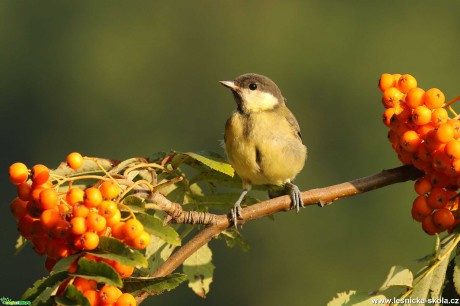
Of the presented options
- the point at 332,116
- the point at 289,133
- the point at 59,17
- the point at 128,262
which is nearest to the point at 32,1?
the point at 59,17

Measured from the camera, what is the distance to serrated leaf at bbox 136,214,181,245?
2.73 m

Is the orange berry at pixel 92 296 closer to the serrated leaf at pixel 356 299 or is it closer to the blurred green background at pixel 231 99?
the serrated leaf at pixel 356 299

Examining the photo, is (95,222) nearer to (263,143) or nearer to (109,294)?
(109,294)

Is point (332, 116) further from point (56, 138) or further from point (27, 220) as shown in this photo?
point (27, 220)

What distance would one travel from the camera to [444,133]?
9.70ft

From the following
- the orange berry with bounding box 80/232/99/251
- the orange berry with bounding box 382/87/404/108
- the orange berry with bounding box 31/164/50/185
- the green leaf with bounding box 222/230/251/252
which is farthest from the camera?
the green leaf with bounding box 222/230/251/252

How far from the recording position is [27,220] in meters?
2.77

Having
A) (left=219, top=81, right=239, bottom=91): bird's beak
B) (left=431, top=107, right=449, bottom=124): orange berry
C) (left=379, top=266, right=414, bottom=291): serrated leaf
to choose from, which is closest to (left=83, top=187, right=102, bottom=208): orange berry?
(left=379, top=266, right=414, bottom=291): serrated leaf

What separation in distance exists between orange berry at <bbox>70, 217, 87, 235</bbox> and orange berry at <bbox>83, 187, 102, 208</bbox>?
0.18 ft

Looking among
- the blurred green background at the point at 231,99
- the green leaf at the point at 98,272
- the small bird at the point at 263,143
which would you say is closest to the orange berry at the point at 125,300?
the green leaf at the point at 98,272

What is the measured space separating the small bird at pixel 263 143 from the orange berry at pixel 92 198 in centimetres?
198

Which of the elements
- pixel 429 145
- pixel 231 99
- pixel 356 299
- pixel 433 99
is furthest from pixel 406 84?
pixel 231 99

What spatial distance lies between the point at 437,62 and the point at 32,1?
17993 mm

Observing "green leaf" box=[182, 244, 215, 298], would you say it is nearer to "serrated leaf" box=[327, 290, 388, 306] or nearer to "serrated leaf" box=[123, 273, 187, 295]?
"serrated leaf" box=[123, 273, 187, 295]
